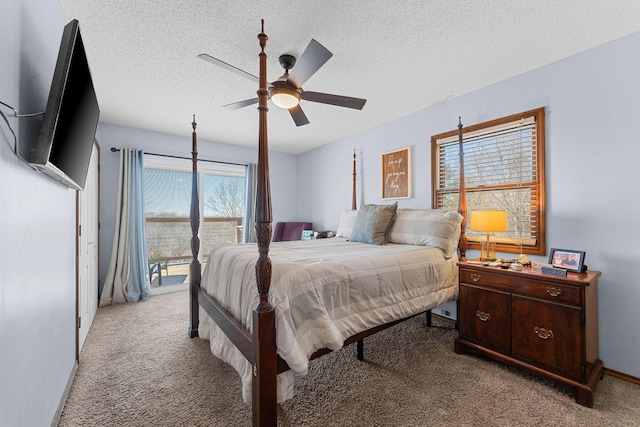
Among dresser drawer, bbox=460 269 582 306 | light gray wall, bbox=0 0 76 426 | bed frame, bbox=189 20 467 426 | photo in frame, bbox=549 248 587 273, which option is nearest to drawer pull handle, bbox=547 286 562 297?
dresser drawer, bbox=460 269 582 306

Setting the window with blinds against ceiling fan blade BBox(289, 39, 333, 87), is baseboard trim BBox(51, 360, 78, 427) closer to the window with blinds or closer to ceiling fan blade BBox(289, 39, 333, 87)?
ceiling fan blade BBox(289, 39, 333, 87)

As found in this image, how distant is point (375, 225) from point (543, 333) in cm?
157

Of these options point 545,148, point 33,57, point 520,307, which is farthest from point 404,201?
point 33,57

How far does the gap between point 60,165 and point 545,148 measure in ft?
11.2

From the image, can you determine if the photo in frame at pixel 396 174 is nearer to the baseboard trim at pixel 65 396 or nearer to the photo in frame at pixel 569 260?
the photo in frame at pixel 569 260

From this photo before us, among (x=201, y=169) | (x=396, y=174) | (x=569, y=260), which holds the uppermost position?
(x=201, y=169)

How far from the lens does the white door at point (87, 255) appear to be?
2455 mm

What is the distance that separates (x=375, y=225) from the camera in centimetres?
Answer: 293

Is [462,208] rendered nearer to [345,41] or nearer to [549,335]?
[549,335]

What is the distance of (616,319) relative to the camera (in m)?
2.03

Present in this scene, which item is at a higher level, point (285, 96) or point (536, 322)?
point (285, 96)

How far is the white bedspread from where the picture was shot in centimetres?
155

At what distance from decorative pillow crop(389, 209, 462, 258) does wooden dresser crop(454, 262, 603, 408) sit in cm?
33

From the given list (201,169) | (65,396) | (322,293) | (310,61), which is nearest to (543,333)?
(322,293)
